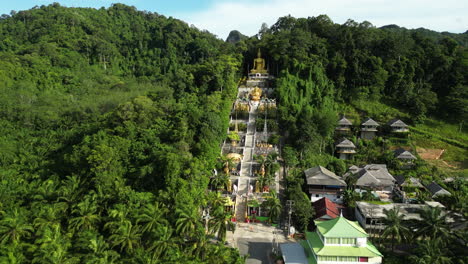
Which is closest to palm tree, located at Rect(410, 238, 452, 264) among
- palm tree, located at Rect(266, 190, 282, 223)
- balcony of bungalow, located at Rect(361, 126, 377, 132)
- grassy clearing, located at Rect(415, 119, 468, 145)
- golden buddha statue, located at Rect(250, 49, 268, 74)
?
palm tree, located at Rect(266, 190, 282, 223)

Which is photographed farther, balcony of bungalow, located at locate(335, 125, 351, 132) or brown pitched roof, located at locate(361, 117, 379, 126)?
balcony of bungalow, located at locate(335, 125, 351, 132)

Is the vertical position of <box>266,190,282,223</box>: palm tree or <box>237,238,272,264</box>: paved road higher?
<box>266,190,282,223</box>: palm tree

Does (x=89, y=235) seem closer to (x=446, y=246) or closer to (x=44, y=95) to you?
(x=446, y=246)

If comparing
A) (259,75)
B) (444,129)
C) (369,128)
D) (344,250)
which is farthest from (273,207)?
(259,75)

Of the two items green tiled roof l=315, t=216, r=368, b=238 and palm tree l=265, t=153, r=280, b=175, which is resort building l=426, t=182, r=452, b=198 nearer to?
green tiled roof l=315, t=216, r=368, b=238

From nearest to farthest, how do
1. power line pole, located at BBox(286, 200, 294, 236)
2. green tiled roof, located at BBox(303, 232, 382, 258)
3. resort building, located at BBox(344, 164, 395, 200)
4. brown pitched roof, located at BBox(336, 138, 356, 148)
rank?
green tiled roof, located at BBox(303, 232, 382, 258), power line pole, located at BBox(286, 200, 294, 236), resort building, located at BBox(344, 164, 395, 200), brown pitched roof, located at BBox(336, 138, 356, 148)

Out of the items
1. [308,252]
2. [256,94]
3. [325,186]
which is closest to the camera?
[308,252]

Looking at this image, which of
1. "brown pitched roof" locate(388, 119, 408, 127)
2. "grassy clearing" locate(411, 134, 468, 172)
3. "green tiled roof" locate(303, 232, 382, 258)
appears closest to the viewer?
"green tiled roof" locate(303, 232, 382, 258)

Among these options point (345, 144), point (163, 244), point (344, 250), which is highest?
point (345, 144)

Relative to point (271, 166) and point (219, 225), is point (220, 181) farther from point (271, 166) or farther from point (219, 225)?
point (219, 225)
